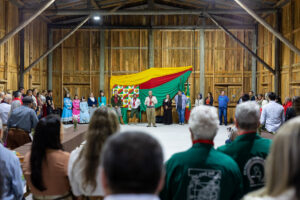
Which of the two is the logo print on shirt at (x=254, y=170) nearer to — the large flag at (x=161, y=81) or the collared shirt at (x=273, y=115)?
the collared shirt at (x=273, y=115)

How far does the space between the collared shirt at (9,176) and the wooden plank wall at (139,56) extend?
13.4m

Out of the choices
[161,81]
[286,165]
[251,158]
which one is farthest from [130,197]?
[161,81]

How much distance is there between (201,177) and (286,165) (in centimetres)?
98

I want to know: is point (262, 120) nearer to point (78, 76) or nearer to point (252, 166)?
point (252, 166)

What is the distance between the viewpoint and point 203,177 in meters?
1.96

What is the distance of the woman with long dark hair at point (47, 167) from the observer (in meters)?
2.36

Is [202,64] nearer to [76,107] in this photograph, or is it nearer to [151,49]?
[151,49]

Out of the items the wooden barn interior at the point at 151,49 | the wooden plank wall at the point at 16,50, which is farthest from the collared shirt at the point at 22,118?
the wooden barn interior at the point at 151,49

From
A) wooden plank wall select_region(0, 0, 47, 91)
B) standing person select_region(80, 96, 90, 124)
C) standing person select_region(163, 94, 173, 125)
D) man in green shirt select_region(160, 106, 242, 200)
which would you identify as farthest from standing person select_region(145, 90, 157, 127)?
man in green shirt select_region(160, 106, 242, 200)

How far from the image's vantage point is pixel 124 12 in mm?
13703

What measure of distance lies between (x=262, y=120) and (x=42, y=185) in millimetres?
4959

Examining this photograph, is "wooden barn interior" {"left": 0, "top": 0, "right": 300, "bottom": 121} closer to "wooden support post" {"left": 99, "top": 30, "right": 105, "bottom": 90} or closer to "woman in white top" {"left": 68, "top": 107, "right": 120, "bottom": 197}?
"wooden support post" {"left": 99, "top": 30, "right": 105, "bottom": 90}

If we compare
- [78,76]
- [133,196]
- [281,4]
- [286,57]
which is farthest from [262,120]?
[78,76]

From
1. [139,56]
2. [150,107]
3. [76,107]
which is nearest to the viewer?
[150,107]
